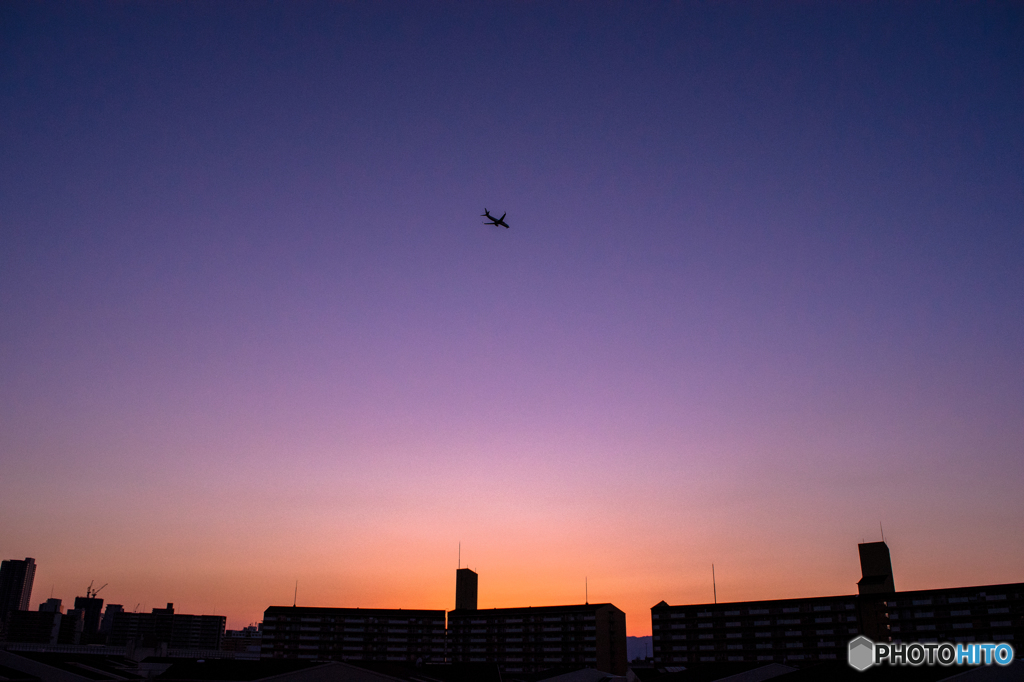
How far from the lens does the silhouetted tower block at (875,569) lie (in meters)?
150

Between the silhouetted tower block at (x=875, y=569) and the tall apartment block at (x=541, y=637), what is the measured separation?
54003mm

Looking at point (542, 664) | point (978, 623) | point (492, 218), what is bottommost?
point (542, 664)

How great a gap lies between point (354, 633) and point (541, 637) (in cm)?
4590

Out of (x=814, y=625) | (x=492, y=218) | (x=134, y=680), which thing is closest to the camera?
(x=134, y=680)

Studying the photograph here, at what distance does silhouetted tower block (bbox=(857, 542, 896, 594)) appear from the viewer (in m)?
150

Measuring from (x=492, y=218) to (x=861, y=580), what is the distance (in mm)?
122090

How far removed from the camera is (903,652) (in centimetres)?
5625

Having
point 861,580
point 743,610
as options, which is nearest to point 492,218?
point 743,610

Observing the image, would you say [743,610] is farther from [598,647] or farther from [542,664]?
[542,664]

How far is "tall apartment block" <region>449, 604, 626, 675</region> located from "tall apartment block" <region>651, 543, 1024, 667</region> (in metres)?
12.6

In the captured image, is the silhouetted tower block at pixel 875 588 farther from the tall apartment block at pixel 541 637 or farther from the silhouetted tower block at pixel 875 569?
the tall apartment block at pixel 541 637
